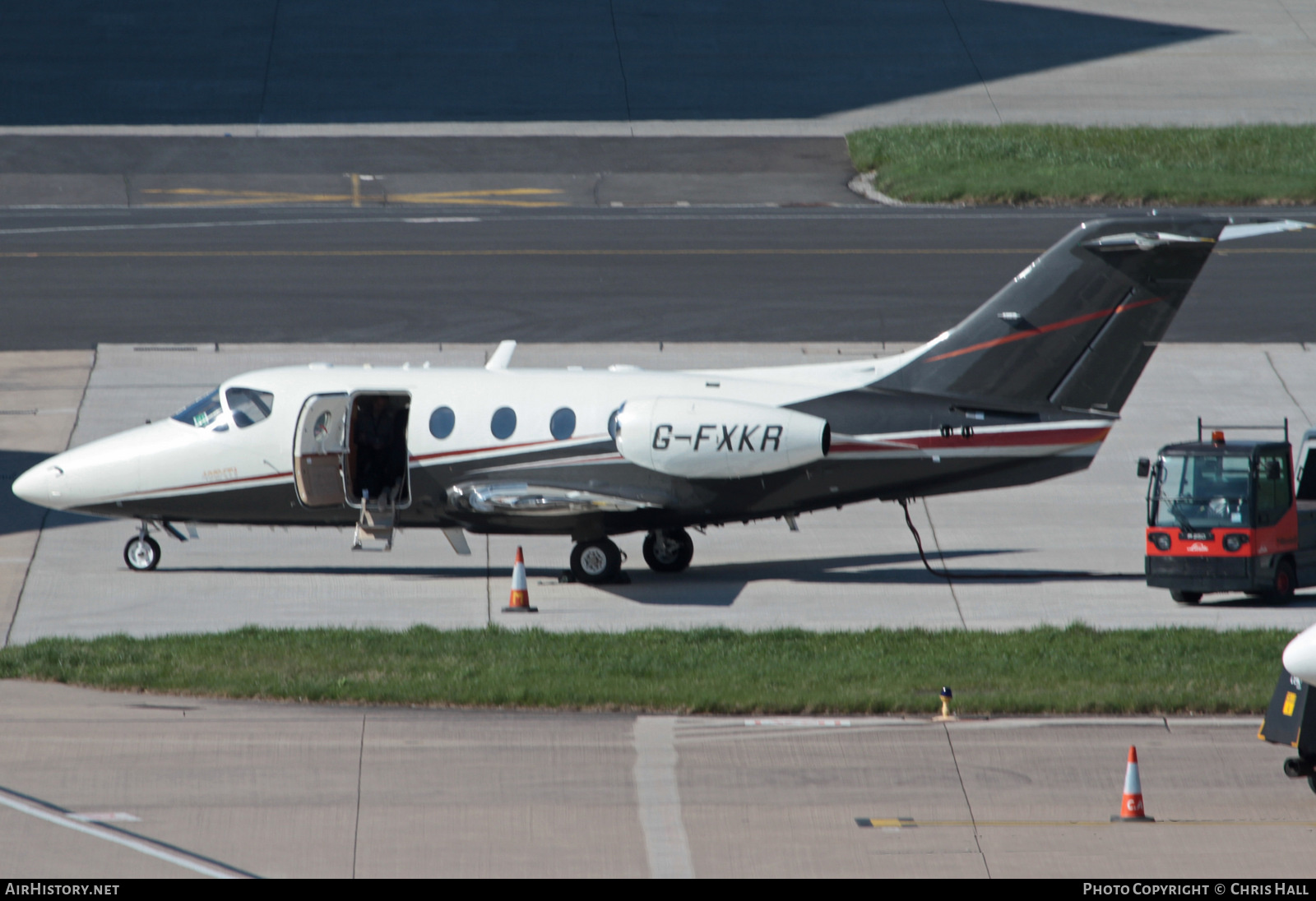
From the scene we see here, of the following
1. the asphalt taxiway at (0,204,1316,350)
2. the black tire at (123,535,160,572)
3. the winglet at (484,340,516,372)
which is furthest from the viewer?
the asphalt taxiway at (0,204,1316,350)

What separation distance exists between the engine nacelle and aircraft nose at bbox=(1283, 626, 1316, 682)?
9.80m

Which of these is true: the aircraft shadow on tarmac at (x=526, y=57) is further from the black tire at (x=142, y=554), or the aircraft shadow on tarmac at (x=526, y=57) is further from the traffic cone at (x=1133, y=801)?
the traffic cone at (x=1133, y=801)

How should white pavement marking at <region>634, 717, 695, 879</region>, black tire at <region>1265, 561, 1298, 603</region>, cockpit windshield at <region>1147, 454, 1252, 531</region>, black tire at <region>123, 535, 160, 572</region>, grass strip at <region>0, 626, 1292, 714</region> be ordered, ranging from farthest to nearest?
black tire at <region>123, 535, 160, 572</region>
black tire at <region>1265, 561, 1298, 603</region>
cockpit windshield at <region>1147, 454, 1252, 531</region>
grass strip at <region>0, 626, 1292, 714</region>
white pavement marking at <region>634, 717, 695, 879</region>

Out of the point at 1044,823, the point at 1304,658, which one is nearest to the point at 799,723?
the point at 1044,823

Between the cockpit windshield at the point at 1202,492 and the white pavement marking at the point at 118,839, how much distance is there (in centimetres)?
1357

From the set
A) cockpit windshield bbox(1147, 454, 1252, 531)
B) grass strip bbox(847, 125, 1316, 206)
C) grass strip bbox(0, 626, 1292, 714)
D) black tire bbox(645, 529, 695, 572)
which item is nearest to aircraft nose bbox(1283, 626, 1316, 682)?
grass strip bbox(0, 626, 1292, 714)

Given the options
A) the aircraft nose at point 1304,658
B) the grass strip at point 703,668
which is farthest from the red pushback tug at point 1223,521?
the aircraft nose at point 1304,658

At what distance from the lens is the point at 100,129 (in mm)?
53219

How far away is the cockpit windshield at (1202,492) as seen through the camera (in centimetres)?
2241

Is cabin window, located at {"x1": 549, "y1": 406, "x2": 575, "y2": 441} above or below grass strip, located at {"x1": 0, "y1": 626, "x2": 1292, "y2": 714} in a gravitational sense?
above

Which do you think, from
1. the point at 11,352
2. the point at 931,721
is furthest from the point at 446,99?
the point at 931,721

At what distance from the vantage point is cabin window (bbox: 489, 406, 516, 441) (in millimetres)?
23141

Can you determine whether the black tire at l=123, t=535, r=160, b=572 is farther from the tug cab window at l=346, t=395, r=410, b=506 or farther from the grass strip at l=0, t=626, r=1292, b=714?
the grass strip at l=0, t=626, r=1292, b=714
